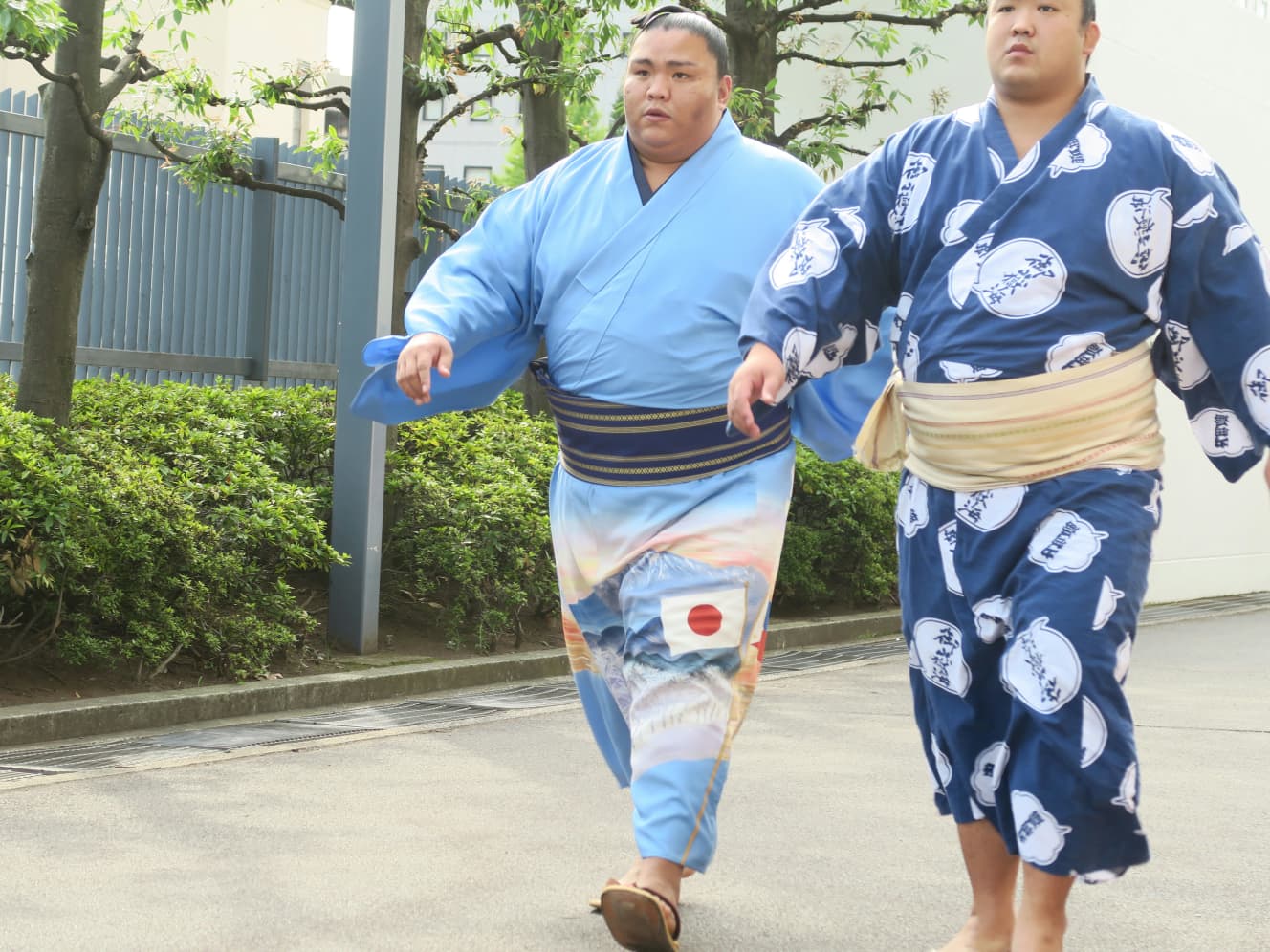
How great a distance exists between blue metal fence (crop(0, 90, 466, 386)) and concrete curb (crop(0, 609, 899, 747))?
180 inches

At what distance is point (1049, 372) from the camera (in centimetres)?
321

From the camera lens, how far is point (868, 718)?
7.27m

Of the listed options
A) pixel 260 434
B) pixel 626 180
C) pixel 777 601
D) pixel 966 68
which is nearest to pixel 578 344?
pixel 626 180

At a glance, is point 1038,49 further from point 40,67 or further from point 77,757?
point 40,67

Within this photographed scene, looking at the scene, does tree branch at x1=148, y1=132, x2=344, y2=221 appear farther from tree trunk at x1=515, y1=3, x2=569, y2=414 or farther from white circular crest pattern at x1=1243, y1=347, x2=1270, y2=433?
white circular crest pattern at x1=1243, y1=347, x2=1270, y2=433

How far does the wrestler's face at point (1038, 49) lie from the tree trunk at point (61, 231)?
5.23m

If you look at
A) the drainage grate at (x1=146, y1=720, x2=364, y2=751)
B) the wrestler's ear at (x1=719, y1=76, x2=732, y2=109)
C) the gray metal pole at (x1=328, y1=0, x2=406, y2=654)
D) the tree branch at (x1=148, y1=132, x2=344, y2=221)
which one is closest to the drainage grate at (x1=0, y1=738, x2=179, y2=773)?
the drainage grate at (x1=146, y1=720, x2=364, y2=751)

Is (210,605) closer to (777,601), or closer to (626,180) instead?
(626,180)

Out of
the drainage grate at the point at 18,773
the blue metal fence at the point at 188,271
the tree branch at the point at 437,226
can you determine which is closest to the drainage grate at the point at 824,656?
the tree branch at the point at 437,226

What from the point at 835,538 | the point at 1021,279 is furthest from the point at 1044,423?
the point at 835,538

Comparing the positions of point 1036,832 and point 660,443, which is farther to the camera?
point 660,443

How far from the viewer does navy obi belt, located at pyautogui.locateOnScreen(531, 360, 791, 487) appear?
3.93 m

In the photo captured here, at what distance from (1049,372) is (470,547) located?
215 inches

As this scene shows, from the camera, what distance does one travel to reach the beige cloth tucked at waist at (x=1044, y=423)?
321cm
